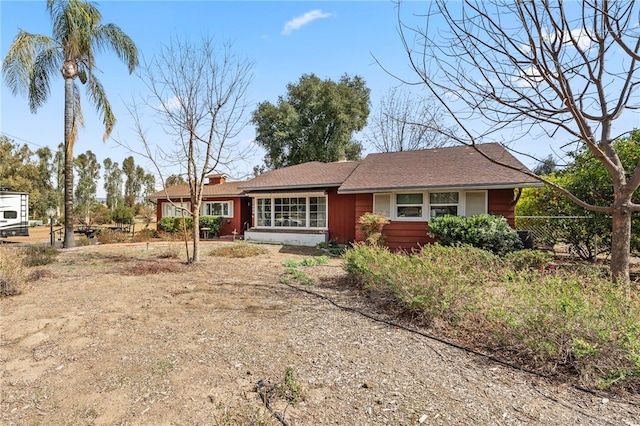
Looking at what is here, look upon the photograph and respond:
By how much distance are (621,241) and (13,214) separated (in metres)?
22.8

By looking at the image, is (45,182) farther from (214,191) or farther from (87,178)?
(214,191)

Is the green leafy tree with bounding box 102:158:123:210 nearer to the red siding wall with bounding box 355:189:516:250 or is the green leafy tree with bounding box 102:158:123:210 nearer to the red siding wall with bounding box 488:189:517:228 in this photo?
the red siding wall with bounding box 355:189:516:250

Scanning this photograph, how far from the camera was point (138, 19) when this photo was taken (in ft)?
28.4

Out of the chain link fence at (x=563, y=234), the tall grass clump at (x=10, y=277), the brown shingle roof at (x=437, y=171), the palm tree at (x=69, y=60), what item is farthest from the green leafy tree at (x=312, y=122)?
the tall grass clump at (x=10, y=277)

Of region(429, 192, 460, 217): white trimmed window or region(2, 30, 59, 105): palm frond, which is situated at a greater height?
region(2, 30, 59, 105): palm frond

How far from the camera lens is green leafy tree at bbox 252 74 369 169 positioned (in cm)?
2689

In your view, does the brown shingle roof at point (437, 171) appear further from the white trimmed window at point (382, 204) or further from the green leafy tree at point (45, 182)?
the green leafy tree at point (45, 182)

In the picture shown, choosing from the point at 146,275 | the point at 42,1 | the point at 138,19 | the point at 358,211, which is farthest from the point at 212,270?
the point at 42,1

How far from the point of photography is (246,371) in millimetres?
3051

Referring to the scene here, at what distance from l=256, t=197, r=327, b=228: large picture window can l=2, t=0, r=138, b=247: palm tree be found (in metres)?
7.48

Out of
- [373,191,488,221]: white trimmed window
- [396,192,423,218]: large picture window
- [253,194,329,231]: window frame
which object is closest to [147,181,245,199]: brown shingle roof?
[253,194,329,231]: window frame

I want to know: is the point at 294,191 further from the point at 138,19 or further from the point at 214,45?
the point at 138,19

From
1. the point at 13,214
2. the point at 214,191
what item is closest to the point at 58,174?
the point at 13,214

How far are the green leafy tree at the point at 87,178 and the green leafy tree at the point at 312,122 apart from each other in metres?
20.3
